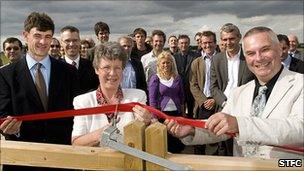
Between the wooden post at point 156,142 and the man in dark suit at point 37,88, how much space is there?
1860 millimetres

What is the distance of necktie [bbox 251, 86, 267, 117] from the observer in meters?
2.77

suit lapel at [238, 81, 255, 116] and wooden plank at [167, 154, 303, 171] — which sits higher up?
suit lapel at [238, 81, 255, 116]

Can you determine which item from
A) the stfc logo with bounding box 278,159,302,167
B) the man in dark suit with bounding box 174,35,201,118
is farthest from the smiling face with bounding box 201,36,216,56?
the stfc logo with bounding box 278,159,302,167

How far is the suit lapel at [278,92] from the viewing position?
105 inches

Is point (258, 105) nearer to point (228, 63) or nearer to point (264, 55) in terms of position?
point (264, 55)

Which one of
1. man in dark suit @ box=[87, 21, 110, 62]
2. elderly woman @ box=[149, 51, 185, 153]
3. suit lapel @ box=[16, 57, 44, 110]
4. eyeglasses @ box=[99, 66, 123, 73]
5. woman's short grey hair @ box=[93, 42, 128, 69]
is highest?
man in dark suit @ box=[87, 21, 110, 62]

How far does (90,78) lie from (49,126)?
5.05 ft

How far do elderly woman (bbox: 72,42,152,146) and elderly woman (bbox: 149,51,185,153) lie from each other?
3899 millimetres

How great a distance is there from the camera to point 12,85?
11.9 feet

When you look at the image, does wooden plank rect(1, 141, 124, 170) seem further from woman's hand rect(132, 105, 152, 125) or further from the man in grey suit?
the man in grey suit

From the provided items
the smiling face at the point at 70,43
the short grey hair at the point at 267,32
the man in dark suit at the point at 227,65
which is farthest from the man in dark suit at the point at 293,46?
the short grey hair at the point at 267,32

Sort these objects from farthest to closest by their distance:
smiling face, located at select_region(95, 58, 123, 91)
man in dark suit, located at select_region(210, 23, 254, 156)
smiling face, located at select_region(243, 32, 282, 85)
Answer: man in dark suit, located at select_region(210, 23, 254, 156), smiling face, located at select_region(95, 58, 123, 91), smiling face, located at select_region(243, 32, 282, 85)

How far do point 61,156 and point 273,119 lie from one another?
1254 millimetres

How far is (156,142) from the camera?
6.47 ft
